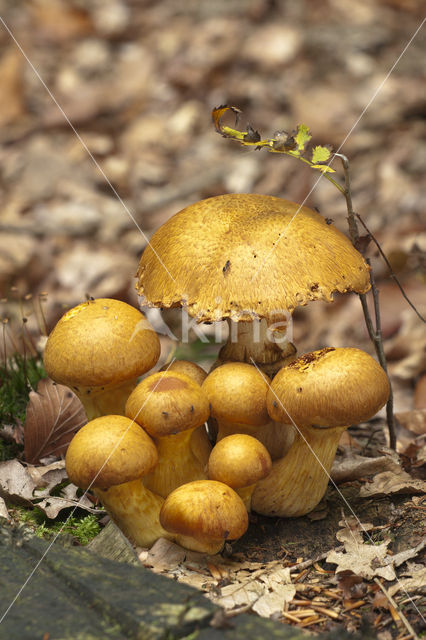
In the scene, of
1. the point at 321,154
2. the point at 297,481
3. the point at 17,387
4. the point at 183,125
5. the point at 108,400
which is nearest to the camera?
the point at 321,154

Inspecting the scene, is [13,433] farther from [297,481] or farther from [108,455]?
[297,481]

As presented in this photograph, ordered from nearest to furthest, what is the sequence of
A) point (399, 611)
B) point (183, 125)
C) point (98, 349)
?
1. point (399, 611)
2. point (98, 349)
3. point (183, 125)

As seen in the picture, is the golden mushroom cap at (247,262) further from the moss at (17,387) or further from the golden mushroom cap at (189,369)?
the moss at (17,387)


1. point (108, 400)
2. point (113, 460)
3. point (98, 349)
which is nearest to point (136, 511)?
point (113, 460)

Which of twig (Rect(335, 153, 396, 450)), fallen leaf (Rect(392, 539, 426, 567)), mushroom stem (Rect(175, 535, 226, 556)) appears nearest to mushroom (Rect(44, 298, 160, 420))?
mushroom stem (Rect(175, 535, 226, 556))

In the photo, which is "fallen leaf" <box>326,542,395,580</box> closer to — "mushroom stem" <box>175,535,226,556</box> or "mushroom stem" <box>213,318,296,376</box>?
"mushroom stem" <box>175,535,226,556</box>

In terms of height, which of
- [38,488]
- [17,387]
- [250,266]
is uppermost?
[250,266]

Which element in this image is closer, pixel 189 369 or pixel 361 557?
pixel 361 557

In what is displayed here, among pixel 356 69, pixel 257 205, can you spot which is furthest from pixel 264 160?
pixel 257 205

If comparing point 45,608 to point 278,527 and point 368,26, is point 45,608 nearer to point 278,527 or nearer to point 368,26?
point 278,527
